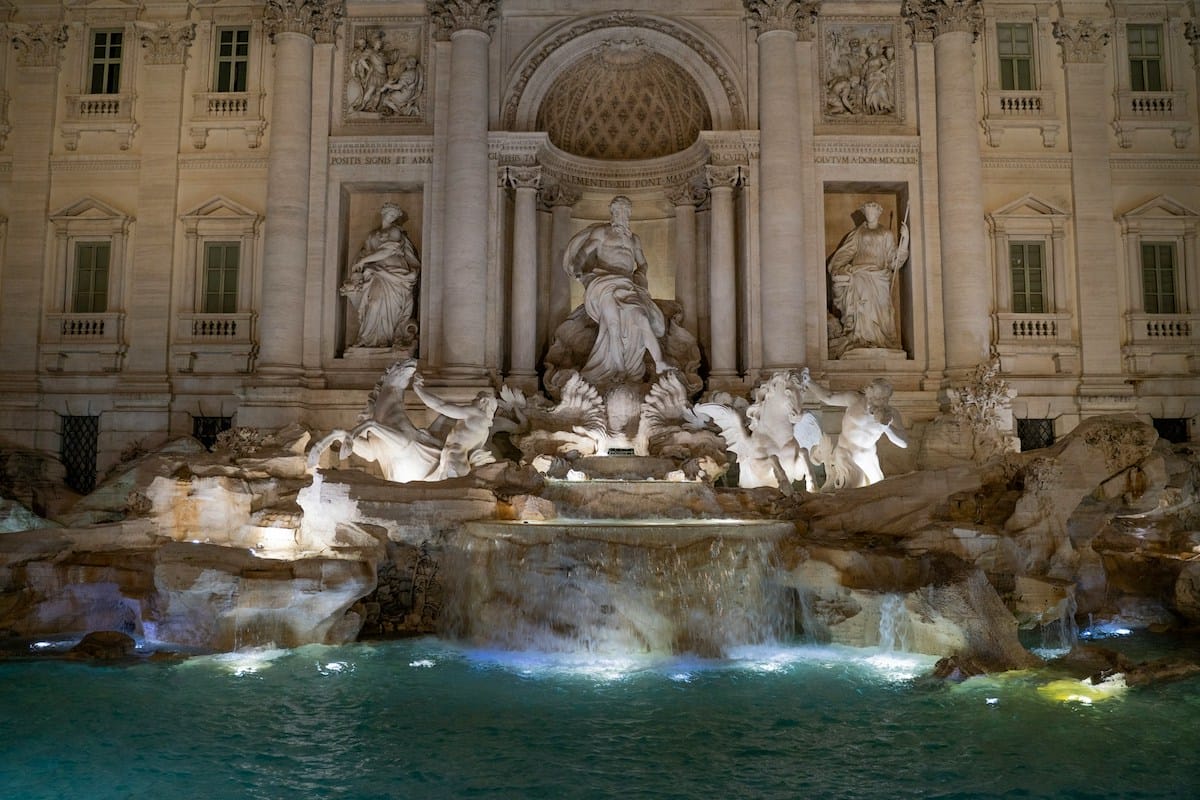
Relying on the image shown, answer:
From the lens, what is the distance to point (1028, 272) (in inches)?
711

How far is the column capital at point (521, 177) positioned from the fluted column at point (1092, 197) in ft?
34.8

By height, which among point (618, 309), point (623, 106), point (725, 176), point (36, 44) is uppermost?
point (36, 44)

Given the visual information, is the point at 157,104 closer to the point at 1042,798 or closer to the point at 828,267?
the point at 828,267

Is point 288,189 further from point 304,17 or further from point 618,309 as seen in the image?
point 618,309

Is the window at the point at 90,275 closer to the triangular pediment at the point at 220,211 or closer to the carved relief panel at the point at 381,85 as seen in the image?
the triangular pediment at the point at 220,211

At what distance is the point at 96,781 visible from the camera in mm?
6273

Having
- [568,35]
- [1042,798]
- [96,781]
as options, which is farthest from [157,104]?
[1042,798]

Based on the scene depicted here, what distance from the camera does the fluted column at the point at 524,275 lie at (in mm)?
17359

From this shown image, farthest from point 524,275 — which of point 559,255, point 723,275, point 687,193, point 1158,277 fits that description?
point 1158,277

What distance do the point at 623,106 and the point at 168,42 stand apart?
9485 mm

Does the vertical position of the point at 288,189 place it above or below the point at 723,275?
above

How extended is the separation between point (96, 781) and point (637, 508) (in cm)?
743

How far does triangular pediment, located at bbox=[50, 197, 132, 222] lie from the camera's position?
1866 centimetres

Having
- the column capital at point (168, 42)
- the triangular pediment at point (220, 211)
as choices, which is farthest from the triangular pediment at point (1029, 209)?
the column capital at point (168, 42)
